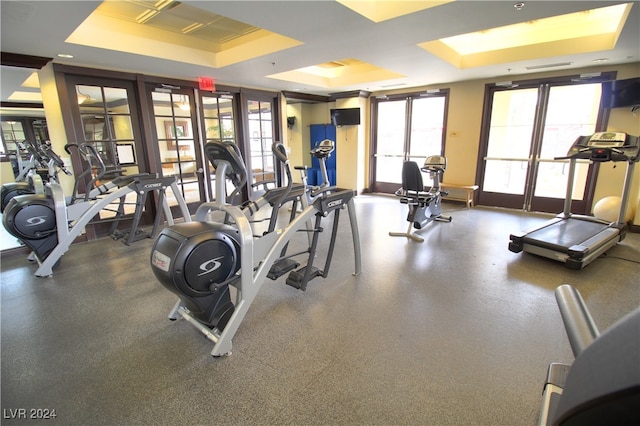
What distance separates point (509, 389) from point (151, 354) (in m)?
2.39

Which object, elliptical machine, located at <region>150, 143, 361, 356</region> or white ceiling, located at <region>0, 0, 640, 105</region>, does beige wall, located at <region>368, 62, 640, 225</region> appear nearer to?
white ceiling, located at <region>0, 0, 640, 105</region>

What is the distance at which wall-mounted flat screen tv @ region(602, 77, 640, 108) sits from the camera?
446 cm

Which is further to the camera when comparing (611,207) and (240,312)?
(611,207)

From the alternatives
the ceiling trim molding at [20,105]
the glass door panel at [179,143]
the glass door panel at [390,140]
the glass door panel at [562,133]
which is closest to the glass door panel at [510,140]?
the glass door panel at [562,133]

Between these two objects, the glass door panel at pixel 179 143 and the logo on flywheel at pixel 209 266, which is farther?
the glass door panel at pixel 179 143

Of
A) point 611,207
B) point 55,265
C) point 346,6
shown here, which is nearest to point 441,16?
point 346,6

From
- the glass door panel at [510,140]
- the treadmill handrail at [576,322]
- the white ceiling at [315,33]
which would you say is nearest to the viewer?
the treadmill handrail at [576,322]

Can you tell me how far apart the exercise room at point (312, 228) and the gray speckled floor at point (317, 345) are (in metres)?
0.02

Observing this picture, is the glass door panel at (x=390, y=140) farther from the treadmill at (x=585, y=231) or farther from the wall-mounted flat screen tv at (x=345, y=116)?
the treadmill at (x=585, y=231)

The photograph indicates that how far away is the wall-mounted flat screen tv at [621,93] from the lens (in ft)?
14.6

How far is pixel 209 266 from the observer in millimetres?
2047

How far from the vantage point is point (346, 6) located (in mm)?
2596

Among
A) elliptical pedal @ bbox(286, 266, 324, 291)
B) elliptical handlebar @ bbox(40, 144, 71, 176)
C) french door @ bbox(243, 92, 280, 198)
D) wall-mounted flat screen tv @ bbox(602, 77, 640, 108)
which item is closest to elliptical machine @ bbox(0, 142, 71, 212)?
elliptical handlebar @ bbox(40, 144, 71, 176)

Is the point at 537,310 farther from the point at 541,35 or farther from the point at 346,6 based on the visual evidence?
the point at 541,35
